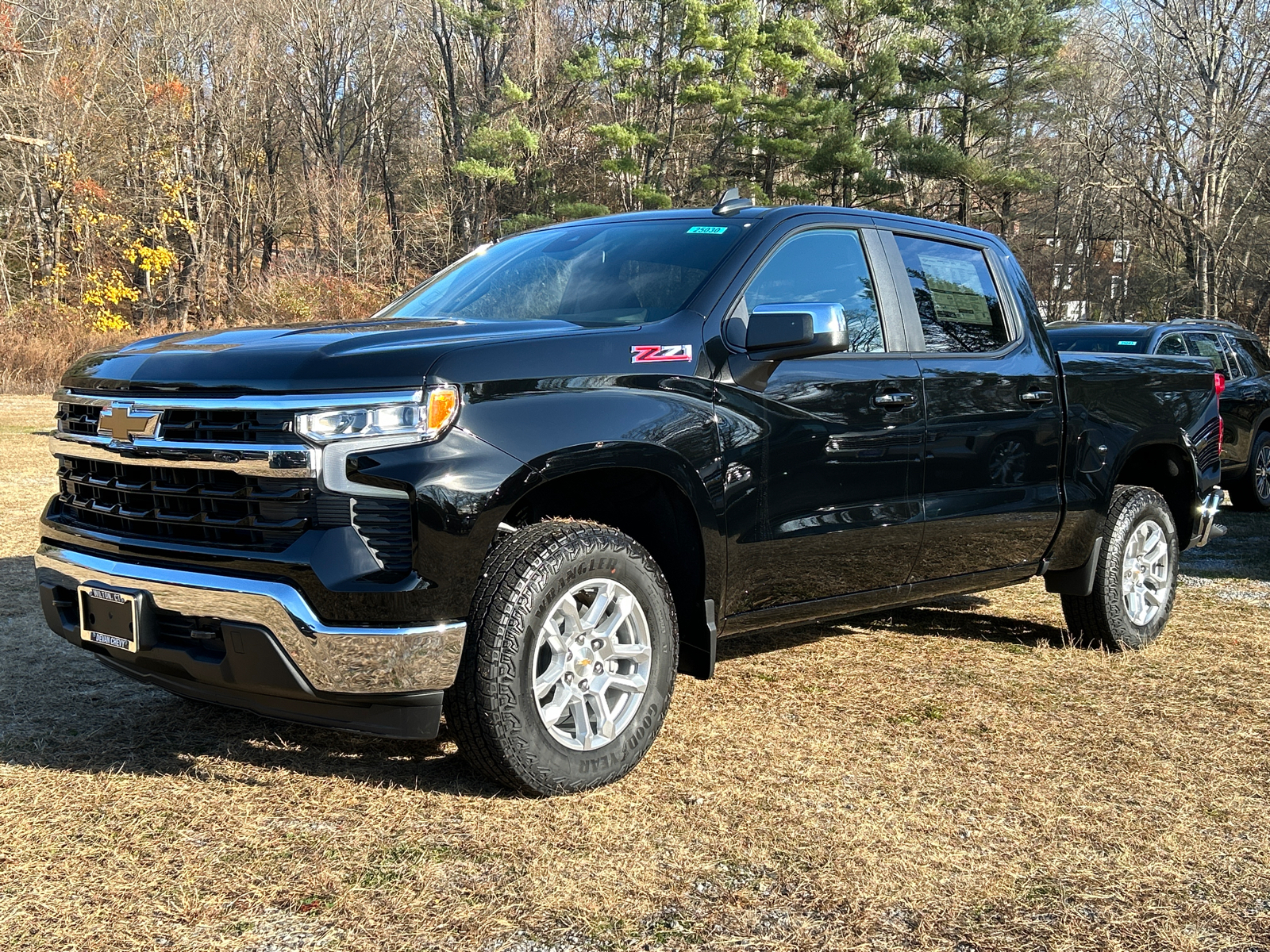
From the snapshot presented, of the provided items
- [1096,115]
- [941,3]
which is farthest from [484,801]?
[941,3]

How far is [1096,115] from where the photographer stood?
32438mm

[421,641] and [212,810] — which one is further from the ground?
[421,641]

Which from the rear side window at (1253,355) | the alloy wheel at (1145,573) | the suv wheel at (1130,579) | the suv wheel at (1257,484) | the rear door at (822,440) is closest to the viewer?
the rear door at (822,440)

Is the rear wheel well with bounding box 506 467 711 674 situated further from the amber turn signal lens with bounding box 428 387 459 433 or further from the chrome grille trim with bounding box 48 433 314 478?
the chrome grille trim with bounding box 48 433 314 478

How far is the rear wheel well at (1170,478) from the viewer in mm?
6113

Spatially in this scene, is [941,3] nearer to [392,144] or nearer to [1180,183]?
[1180,183]

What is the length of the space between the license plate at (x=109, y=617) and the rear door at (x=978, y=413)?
294cm

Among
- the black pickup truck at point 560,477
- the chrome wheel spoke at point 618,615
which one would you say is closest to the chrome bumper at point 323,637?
the black pickup truck at point 560,477

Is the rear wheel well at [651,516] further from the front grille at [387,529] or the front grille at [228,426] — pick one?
the front grille at [228,426]

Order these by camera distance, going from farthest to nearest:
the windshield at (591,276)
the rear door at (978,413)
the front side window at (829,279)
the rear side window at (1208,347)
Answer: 1. the rear side window at (1208,347)
2. the rear door at (978,413)
3. the front side window at (829,279)
4. the windshield at (591,276)

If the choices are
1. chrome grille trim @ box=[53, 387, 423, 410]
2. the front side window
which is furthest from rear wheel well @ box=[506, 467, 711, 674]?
the front side window

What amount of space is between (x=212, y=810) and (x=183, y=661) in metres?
0.54

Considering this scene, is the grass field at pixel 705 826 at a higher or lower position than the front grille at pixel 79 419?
lower

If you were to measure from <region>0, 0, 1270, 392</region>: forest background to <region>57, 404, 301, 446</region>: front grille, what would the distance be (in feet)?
74.4
